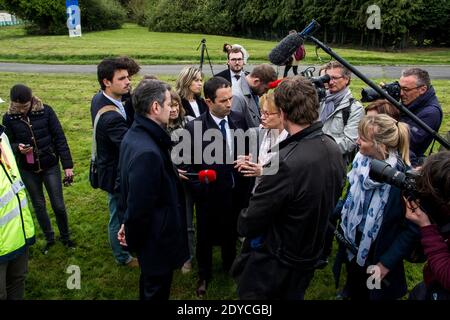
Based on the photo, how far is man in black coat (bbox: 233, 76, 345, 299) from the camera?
101 inches

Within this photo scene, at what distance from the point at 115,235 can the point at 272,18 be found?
37151 mm

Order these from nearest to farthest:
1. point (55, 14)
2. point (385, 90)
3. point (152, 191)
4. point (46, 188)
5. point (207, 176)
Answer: point (152, 191)
point (385, 90)
point (207, 176)
point (46, 188)
point (55, 14)

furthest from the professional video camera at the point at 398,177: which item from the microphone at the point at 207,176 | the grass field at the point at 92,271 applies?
the grass field at the point at 92,271

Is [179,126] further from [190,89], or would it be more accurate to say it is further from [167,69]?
[167,69]

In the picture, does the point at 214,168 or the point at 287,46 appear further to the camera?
the point at 214,168

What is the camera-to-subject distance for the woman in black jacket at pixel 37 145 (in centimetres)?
449

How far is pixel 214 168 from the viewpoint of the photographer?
13.4 ft

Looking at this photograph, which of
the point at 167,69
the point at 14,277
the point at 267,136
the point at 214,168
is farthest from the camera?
the point at 167,69

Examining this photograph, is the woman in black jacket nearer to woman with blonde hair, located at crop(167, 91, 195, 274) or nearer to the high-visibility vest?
the high-visibility vest

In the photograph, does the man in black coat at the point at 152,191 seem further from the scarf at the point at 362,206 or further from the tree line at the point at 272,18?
the tree line at the point at 272,18

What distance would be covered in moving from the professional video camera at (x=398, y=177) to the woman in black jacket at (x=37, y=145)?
12.3ft

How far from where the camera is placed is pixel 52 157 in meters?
4.72

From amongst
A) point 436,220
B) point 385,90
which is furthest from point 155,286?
point 385,90
